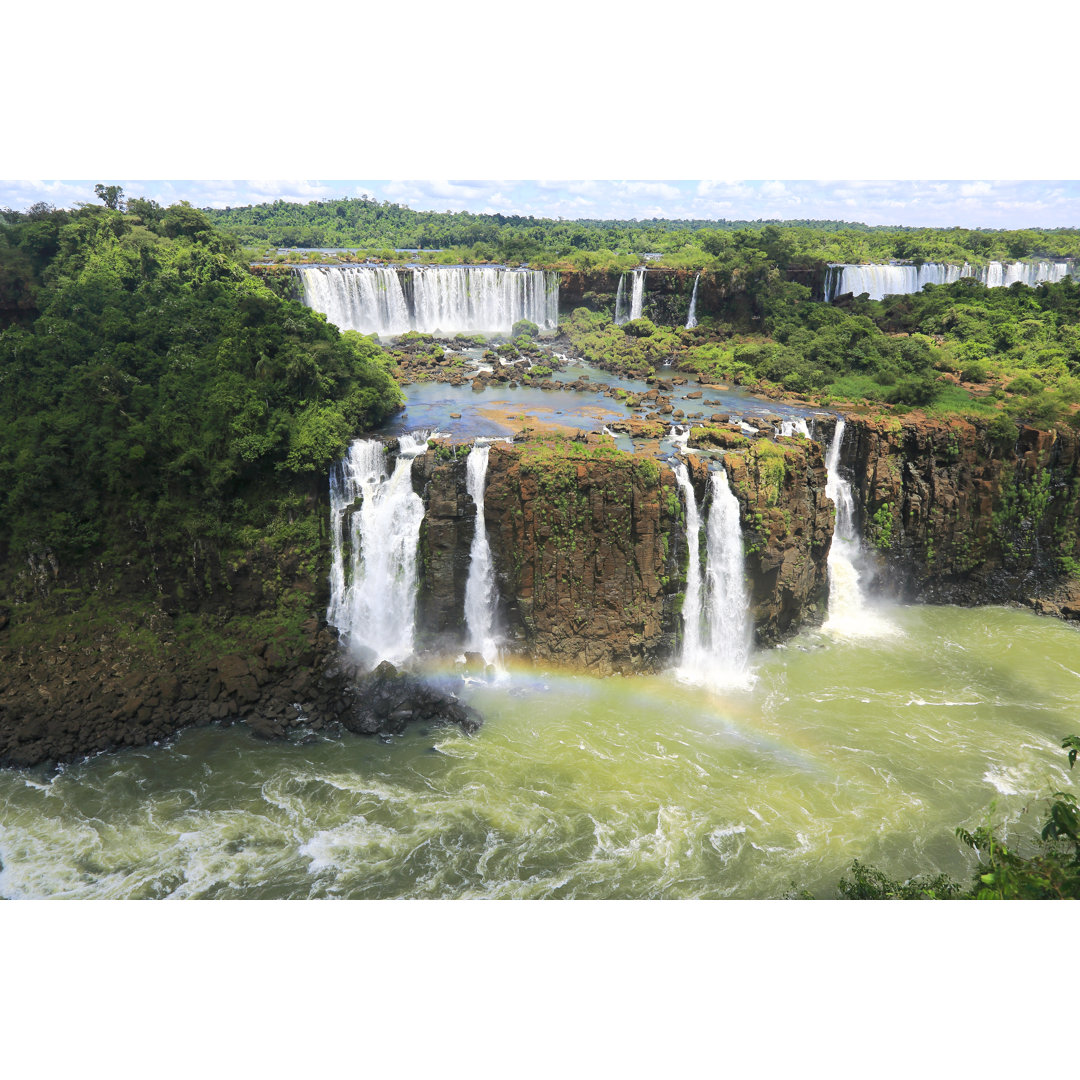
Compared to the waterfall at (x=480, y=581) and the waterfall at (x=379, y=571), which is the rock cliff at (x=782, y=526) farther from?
the waterfall at (x=379, y=571)

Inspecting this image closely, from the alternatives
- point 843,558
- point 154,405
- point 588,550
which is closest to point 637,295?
point 843,558

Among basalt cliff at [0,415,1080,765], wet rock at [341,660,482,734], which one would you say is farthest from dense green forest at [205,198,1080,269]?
wet rock at [341,660,482,734]

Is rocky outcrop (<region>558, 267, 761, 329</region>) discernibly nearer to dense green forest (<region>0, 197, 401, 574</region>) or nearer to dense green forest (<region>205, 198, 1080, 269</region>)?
dense green forest (<region>205, 198, 1080, 269</region>)

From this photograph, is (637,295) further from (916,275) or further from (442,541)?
(442,541)

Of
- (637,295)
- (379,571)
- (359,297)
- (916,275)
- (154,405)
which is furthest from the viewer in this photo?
(916,275)

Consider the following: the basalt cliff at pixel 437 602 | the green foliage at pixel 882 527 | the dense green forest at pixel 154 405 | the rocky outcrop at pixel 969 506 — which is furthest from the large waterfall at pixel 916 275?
the dense green forest at pixel 154 405

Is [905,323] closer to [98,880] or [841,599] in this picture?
[841,599]

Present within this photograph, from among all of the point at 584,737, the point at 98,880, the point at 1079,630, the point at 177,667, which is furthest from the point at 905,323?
the point at 98,880
